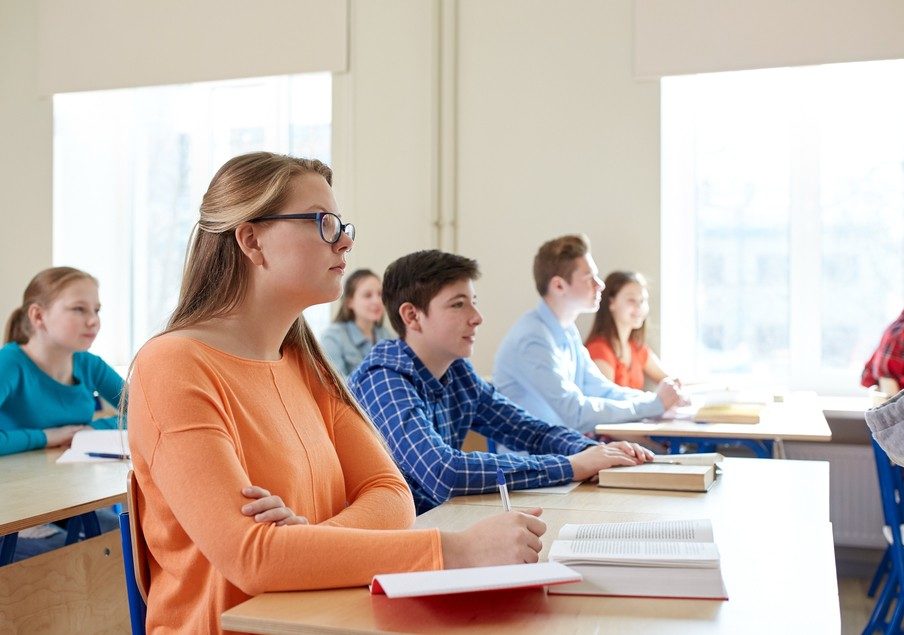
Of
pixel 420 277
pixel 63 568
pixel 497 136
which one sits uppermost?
pixel 497 136

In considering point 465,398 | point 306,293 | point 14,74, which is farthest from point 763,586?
point 14,74

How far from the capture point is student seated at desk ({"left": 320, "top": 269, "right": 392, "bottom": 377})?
501cm

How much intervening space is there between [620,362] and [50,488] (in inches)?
112

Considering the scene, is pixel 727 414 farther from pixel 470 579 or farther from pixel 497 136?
pixel 470 579

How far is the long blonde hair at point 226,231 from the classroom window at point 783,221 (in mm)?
3475

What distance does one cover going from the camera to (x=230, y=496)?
1.28m

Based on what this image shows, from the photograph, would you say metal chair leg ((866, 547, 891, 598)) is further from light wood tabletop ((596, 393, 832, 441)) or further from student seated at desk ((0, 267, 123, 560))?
student seated at desk ((0, 267, 123, 560))

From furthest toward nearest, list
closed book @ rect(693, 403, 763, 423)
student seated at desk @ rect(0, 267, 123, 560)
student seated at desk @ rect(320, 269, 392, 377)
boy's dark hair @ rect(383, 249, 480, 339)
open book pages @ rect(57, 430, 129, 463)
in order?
student seated at desk @ rect(320, 269, 392, 377)
closed book @ rect(693, 403, 763, 423)
student seated at desk @ rect(0, 267, 123, 560)
open book pages @ rect(57, 430, 129, 463)
boy's dark hair @ rect(383, 249, 480, 339)

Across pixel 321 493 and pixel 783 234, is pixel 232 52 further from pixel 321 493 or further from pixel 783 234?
pixel 321 493

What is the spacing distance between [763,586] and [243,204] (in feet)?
3.16

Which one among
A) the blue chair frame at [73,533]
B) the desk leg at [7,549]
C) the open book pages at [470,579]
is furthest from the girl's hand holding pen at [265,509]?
the desk leg at [7,549]

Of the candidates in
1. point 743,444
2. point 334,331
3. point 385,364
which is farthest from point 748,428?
point 334,331

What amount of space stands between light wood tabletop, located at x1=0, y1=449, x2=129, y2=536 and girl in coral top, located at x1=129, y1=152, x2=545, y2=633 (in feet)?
2.56

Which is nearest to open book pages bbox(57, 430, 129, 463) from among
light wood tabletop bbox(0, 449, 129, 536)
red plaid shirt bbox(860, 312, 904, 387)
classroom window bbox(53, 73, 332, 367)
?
light wood tabletop bbox(0, 449, 129, 536)
